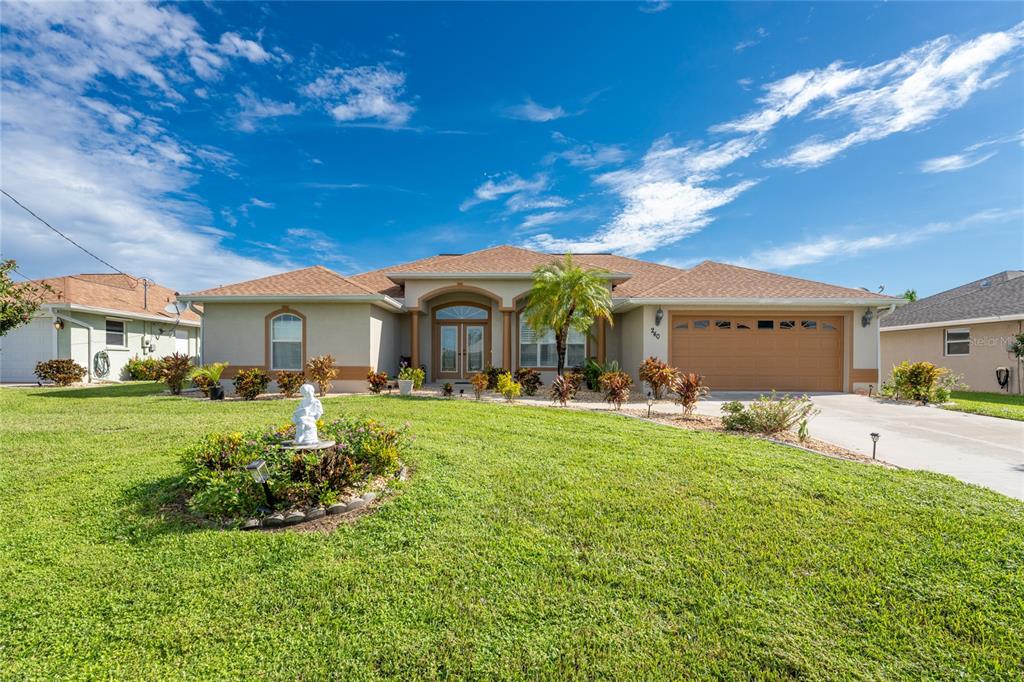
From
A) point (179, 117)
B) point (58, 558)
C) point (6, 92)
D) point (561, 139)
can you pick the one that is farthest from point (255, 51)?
point (58, 558)

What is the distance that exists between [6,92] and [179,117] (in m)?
3.29

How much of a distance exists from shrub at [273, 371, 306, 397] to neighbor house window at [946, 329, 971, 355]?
25.0m

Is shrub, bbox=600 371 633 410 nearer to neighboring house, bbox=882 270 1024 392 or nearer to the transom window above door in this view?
the transom window above door

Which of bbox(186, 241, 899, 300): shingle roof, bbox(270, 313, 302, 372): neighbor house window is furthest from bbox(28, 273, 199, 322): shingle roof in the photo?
bbox(186, 241, 899, 300): shingle roof

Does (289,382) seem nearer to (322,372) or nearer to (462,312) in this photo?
(322,372)

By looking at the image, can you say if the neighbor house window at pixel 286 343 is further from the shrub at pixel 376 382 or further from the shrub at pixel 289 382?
the shrub at pixel 376 382

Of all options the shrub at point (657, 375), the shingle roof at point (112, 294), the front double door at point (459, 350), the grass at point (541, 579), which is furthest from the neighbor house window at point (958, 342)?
the shingle roof at point (112, 294)

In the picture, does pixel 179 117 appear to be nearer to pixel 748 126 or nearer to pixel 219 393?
pixel 219 393

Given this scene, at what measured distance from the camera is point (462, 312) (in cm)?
1561

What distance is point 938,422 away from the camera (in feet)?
27.9

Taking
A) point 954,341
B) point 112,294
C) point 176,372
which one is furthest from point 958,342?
point 112,294

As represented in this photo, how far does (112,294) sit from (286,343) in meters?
13.5

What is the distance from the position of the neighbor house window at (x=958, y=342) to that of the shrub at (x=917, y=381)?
709 centimetres

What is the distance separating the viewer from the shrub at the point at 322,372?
12.1 meters
